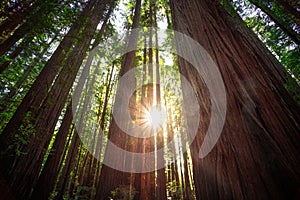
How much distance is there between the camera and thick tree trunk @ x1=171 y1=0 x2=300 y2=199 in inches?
17.8

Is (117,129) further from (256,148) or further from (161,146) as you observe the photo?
(256,148)

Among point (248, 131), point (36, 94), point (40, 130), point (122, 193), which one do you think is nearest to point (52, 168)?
point (40, 130)

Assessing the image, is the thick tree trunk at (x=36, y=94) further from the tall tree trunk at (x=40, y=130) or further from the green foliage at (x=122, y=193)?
the green foliage at (x=122, y=193)

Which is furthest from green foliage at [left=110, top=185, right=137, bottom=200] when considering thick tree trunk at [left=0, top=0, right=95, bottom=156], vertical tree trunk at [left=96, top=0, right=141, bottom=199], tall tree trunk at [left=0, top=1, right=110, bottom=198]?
thick tree trunk at [left=0, top=0, right=95, bottom=156]

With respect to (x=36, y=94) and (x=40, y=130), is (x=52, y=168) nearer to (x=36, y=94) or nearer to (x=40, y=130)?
(x=40, y=130)

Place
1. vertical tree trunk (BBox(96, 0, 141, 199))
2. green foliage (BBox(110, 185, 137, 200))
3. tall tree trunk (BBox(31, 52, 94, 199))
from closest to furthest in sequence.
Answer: tall tree trunk (BBox(31, 52, 94, 199)) < vertical tree trunk (BBox(96, 0, 141, 199)) < green foliage (BBox(110, 185, 137, 200))

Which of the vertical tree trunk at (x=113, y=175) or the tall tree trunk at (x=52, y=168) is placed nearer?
the tall tree trunk at (x=52, y=168)

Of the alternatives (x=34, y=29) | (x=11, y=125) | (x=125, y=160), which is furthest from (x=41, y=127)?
(x=125, y=160)

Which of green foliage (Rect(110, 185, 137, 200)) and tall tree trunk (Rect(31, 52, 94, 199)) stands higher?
tall tree trunk (Rect(31, 52, 94, 199))

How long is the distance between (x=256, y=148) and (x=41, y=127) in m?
3.45

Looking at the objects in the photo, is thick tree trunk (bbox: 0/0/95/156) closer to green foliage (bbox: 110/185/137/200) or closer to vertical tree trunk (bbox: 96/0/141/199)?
vertical tree trunk (bbox: 96/0/141/199)

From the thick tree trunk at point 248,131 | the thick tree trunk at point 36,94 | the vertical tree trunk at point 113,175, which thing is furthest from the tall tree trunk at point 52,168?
the thick tree trunk at point 248,131

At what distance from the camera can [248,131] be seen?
0.53 metres

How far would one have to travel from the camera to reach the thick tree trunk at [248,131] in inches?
17.8
